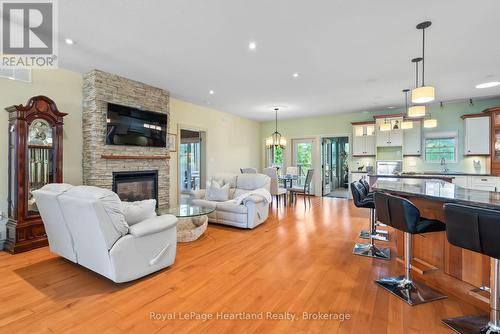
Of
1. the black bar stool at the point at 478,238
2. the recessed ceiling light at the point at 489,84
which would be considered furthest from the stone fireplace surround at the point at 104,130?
the recessed ceiling light at the point at 489,84

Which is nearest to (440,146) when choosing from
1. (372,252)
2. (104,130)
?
(372,252)

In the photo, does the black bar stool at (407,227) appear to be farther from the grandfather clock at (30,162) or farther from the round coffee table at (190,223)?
the grandfather clock at (30,162)

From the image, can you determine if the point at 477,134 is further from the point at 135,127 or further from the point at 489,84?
the point at 135,127

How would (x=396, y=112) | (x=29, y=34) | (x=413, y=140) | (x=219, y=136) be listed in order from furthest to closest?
(x=219, y=136), (x=396, y=112), (x=413, y=140), (x=29, y=34)

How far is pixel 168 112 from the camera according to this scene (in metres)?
5.73

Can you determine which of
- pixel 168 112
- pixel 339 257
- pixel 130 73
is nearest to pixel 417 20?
pixel 339 257

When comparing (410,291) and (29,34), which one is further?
(29,34)

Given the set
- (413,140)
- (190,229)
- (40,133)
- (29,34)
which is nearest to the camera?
(29,34)

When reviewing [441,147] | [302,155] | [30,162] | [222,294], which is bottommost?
[222,294]

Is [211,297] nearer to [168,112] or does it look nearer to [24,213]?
[24,213]

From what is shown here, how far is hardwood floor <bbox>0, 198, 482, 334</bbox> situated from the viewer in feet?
6.16

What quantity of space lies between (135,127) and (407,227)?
478 cm

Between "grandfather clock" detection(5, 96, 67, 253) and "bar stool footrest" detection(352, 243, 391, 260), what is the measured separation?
14.9 feet

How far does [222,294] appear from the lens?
7.61 feet
